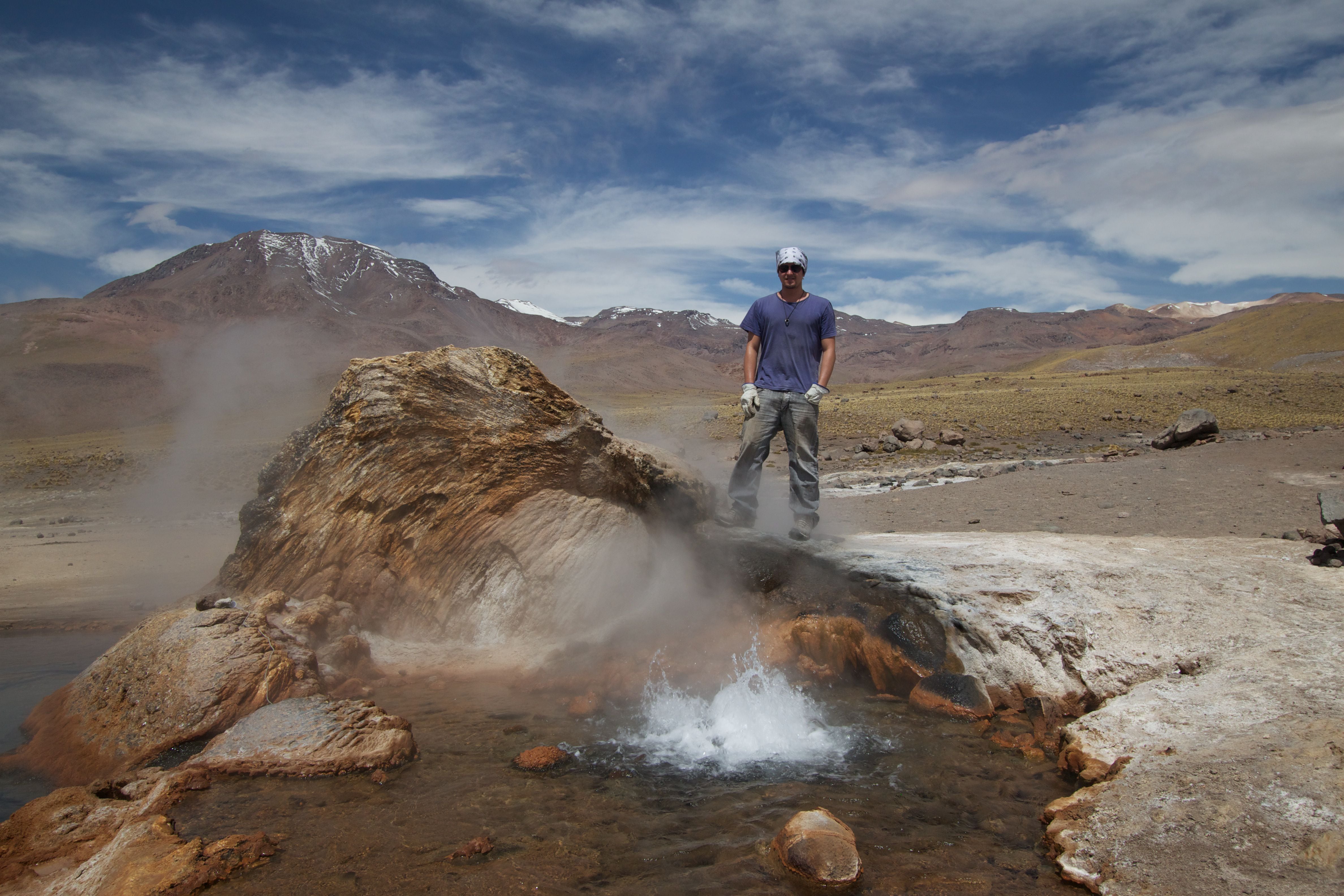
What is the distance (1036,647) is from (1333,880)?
2126mm

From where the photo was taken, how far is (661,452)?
22.8 feet

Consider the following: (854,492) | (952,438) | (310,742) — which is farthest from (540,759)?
(952,438)

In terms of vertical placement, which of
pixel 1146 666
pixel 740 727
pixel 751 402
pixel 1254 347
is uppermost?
pixel 1254 347

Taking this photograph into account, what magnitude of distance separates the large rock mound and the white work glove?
1310mm

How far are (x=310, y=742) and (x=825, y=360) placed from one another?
4465 millimetres

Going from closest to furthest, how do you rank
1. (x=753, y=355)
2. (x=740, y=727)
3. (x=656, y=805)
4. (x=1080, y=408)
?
1. (x=656, y=805)
2. (x=740, y=727)
3. (x=753, y=355)
4. (x=1080, y=408)

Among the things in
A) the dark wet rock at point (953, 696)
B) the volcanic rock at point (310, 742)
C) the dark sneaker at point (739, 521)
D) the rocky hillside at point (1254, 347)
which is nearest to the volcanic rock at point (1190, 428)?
the dark sneaker at point (739, 521)

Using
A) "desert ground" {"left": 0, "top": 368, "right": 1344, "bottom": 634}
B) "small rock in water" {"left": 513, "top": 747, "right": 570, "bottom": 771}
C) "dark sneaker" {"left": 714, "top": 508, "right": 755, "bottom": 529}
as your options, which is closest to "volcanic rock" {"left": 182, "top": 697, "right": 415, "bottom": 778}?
"small rock in water" {"left": 513, "top": 747, "right": 570, "bottom": 771}

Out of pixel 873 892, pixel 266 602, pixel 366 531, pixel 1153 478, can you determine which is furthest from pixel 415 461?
pixel 1153 478

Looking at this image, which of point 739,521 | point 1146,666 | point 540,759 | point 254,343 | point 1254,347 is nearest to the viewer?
point 540,759

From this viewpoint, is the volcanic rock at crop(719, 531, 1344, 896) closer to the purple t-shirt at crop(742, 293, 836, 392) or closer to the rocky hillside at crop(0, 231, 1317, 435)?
the purple t-shirt at crop(742, 293, 836, 392)

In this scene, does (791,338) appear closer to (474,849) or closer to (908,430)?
(474,849)

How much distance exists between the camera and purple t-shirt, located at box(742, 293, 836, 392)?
5820 millimetres

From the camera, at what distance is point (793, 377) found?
5832 mm
